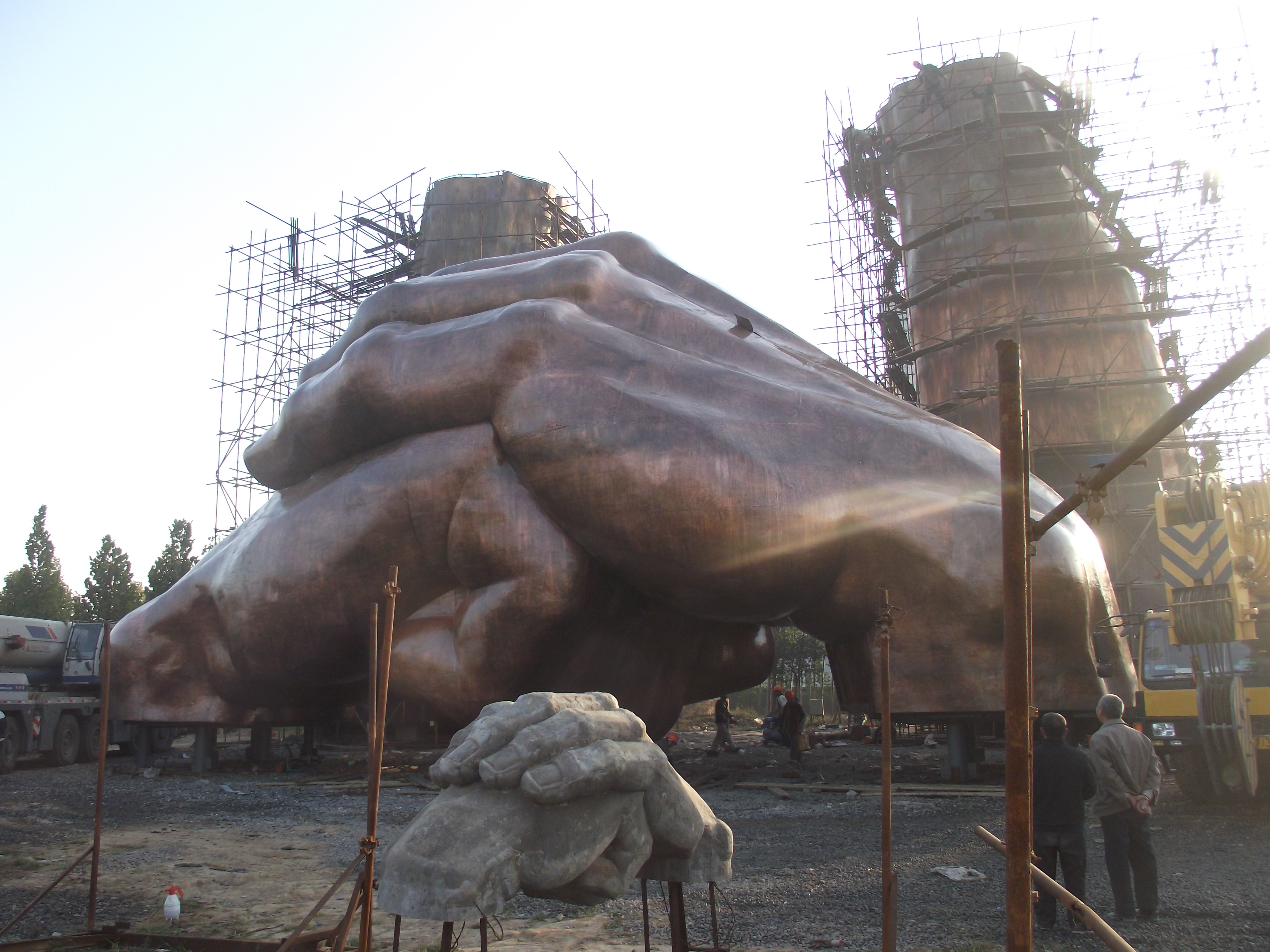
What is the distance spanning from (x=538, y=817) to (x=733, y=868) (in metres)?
4.29

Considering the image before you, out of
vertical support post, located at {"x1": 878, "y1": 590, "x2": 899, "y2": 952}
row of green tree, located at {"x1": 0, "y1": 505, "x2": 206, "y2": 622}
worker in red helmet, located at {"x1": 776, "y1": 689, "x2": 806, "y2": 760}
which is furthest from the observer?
row of green tree, located at {"x1": 0, "y1": 505, "x2": 206, "y2": 622}

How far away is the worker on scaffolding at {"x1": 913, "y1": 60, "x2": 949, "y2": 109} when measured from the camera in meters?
22.8

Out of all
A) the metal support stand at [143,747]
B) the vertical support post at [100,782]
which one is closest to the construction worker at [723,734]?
the metal support stand at [143,747]

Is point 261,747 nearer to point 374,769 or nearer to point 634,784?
point 374,769

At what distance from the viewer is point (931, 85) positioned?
23047 mm

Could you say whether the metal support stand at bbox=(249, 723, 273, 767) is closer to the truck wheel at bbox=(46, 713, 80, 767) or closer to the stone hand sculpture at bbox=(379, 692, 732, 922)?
the truck wheel at bbox=(46, 713, 80, 767)

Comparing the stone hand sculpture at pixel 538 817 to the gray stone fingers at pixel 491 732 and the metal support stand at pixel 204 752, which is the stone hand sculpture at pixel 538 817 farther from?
the metal support stand at pixel 204 752

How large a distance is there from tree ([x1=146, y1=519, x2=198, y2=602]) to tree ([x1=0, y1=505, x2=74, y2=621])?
10.9ft

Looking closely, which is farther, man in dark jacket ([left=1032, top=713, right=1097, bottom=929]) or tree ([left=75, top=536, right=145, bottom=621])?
tree ([left=75, top=536, right=145, bottom=621])

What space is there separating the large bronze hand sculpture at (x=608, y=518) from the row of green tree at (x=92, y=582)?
29.8 m

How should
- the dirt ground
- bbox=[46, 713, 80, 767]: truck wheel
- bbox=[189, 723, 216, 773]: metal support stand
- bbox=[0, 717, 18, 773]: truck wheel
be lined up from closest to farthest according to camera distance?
the dirt ground → bbox=[189, 723, 216, 773]: metal support stand → bbox=[0, 717, 18, 773]: truck wheel → bbox=[46, 713, 80, 767]: truck wheel

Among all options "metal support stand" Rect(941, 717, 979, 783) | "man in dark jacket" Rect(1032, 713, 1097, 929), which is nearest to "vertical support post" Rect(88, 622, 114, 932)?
"man in dark jacket" Rect(1032, 713, 1097, 929)

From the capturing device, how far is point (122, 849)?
8148mm

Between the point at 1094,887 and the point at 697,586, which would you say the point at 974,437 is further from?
the point at 1094,887
